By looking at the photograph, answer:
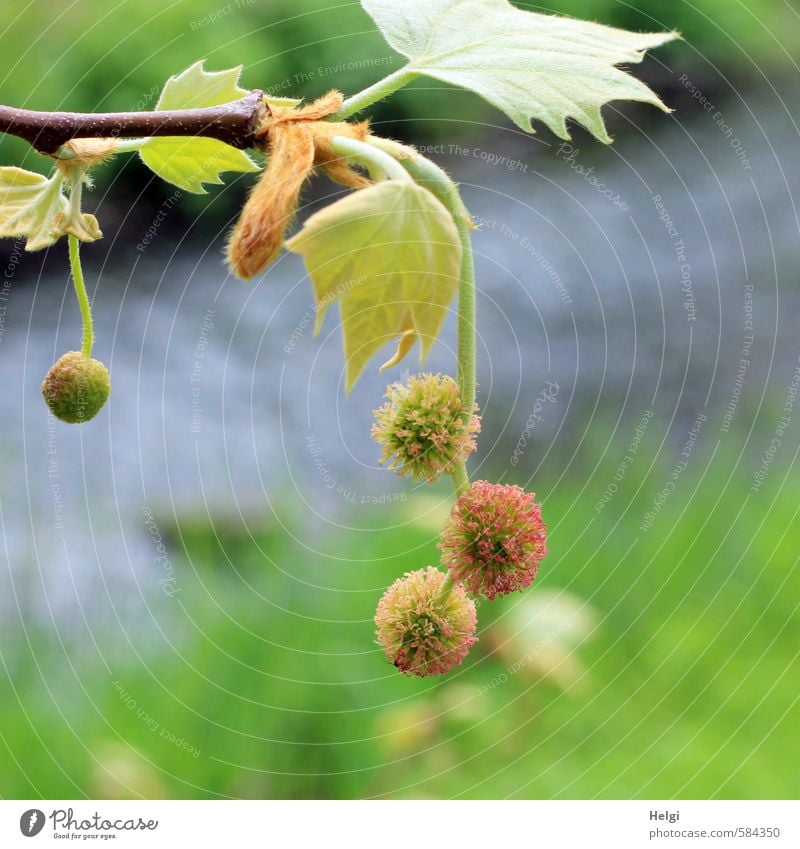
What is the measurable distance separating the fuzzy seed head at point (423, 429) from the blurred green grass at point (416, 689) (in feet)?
2.18

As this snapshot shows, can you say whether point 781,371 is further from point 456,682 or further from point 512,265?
point 456,682

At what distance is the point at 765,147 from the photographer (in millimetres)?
2119

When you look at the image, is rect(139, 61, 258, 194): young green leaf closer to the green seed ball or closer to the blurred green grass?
the green seed ball

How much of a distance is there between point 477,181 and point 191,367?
729mm

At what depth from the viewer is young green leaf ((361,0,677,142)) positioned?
0.89ft

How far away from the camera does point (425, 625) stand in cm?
27
